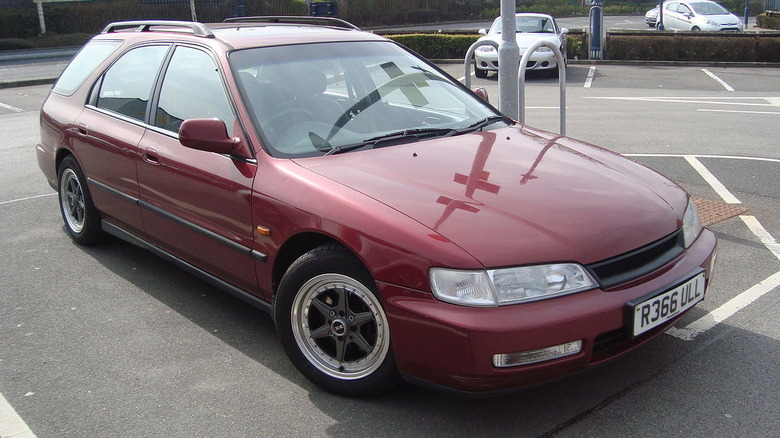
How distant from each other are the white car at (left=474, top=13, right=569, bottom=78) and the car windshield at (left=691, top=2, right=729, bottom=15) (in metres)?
11.6

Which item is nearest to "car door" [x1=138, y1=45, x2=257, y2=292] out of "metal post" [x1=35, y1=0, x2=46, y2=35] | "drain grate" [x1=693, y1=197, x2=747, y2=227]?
"drain grate" [x1=693, y1=197, x2=747, y2=227]

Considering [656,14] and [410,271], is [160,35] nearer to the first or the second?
[410,271]

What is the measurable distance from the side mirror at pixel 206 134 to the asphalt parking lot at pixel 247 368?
1083mm

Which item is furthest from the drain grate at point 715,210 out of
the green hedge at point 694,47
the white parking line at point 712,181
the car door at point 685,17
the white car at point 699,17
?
the car door at point 685,17

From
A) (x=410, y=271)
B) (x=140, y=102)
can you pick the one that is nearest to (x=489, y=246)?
(x=410, y=271)

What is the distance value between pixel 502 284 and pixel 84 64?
4128 millimetres

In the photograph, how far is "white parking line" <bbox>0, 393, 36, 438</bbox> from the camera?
346 centimetres

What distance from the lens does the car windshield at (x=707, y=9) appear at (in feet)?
94.2

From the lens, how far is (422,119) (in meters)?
4.56

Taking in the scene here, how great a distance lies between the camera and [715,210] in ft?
21.3

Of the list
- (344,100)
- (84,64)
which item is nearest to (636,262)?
(344,100)

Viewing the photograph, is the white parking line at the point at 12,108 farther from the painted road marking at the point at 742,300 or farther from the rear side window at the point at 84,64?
the painted road marking at the point at 742,300

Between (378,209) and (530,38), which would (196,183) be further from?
(530,38)

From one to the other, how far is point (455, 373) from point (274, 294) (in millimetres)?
1185
